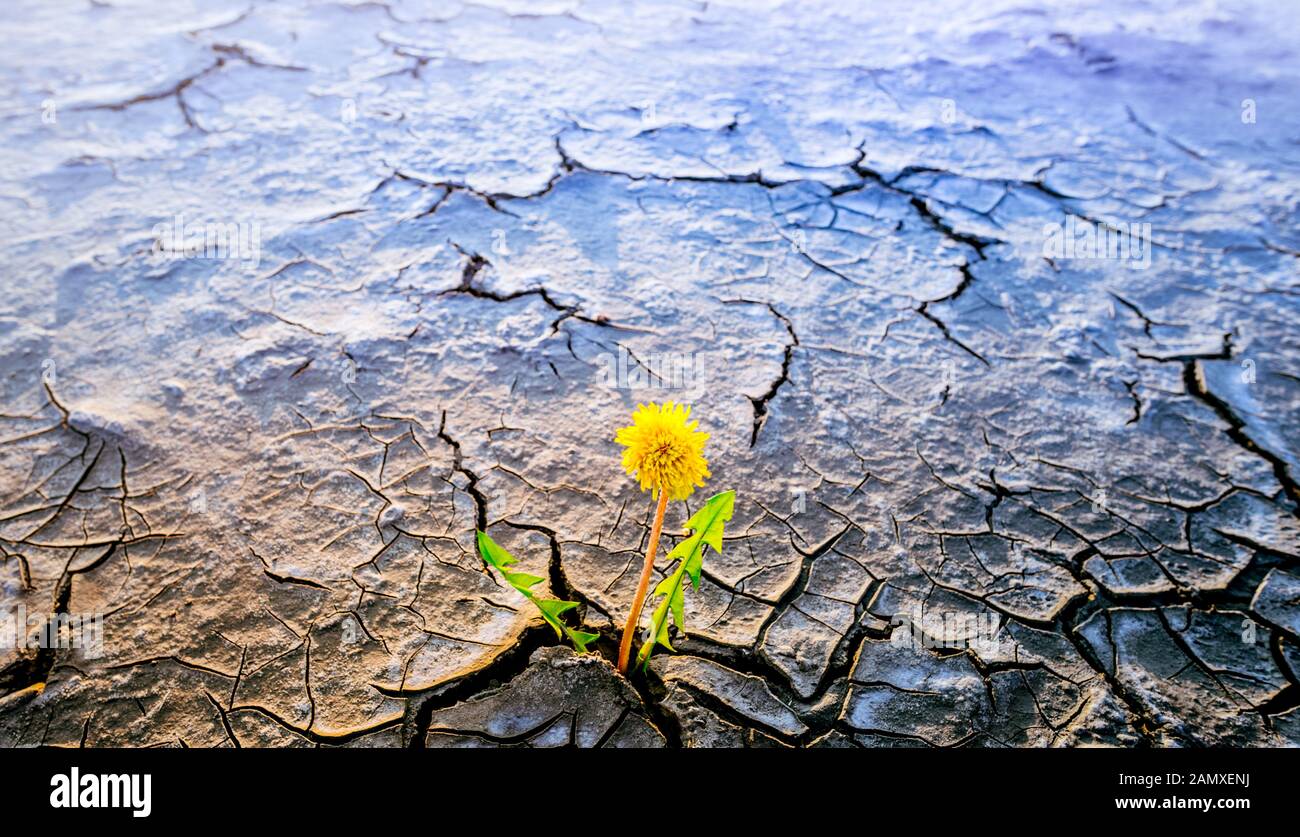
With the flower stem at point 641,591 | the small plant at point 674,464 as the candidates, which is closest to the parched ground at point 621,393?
the flower stem at point 641,591

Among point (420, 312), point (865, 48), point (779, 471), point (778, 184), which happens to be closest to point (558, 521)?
point (779, 471)

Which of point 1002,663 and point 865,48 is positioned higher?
point 865,48

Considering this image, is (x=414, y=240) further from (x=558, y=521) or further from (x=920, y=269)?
(x=920, y=269)

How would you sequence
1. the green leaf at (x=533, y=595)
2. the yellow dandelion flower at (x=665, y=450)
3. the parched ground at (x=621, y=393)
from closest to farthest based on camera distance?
the yellow dandelion flower at (x=665, y=450)
the green leaf at (x=533, y=595)
the parched ground at (x=621, y=393)

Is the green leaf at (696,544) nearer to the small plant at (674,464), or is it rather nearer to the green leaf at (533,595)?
the small plant at (674,464)

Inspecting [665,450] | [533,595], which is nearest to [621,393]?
[533,595]

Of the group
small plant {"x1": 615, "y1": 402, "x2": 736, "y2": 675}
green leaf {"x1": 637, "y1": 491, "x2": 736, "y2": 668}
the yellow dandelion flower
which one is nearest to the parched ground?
green leaf {"x1": 637, "y1": 491, "x2": 736, "y2": 668}
